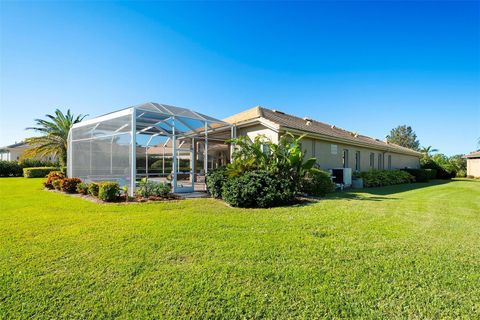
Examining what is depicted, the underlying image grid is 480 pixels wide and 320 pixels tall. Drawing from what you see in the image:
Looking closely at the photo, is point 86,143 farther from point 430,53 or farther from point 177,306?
point 430,53

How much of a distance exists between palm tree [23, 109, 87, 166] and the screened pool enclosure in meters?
11.4

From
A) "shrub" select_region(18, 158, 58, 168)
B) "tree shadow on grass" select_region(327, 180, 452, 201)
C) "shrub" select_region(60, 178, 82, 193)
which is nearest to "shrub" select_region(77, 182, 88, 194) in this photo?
"shrub" select_region(60, 178, 82, 193)

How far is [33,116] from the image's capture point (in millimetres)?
26359

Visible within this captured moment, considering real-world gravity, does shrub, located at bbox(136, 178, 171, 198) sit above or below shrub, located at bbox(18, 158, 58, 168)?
below

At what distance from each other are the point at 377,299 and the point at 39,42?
16.1m

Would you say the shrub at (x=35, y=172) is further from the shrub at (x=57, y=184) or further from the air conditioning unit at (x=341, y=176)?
the air conditioning unit at (x=341, y=176)

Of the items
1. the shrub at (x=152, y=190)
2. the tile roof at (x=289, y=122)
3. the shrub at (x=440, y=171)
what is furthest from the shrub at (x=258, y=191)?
the shrub at (x=440, y=171)

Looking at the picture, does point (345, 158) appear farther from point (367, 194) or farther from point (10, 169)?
point (10, 169)

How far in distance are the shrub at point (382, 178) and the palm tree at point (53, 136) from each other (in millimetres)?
29781

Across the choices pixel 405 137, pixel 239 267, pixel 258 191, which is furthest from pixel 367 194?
pixel 405 137

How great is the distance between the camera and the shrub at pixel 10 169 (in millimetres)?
27812

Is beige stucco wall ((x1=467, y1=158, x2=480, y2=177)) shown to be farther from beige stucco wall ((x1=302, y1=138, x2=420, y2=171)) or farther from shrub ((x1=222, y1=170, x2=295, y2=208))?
shrub ((x1=222, y1=170, x2=295, y2=208))

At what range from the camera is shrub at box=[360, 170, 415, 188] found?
57.8 ft

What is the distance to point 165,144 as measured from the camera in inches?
592
